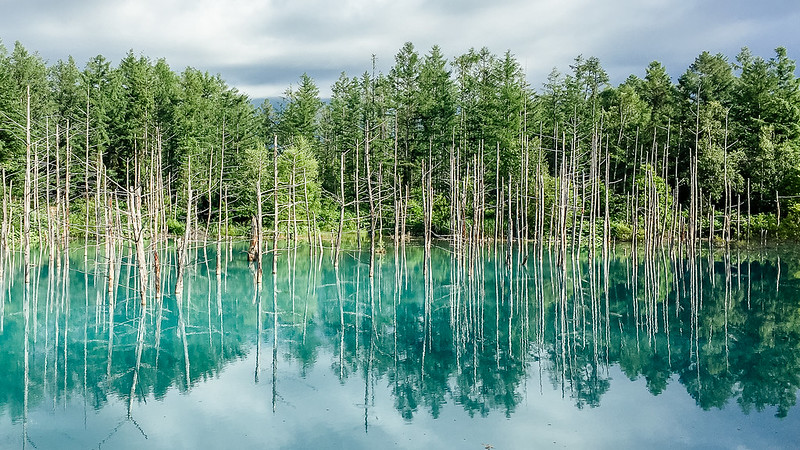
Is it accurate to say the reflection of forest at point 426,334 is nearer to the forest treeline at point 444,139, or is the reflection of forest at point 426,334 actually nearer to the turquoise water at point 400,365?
the turquoise water at point 400,365

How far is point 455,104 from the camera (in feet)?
157

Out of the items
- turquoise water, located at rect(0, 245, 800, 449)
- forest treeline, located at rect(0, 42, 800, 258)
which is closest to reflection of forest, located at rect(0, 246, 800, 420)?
turquoise water, located at rect(0, 245, 800, 449)

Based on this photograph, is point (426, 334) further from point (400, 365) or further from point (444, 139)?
point (444, 139)

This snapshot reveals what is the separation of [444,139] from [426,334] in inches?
1307

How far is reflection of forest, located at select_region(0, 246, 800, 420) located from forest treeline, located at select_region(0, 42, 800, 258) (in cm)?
1494

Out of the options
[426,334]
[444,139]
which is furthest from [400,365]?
[444,139]

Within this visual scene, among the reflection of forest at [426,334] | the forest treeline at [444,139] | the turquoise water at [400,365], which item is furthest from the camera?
the forest treeline at [444,139]

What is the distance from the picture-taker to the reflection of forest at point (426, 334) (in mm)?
12117

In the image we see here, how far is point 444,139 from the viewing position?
4800 cm

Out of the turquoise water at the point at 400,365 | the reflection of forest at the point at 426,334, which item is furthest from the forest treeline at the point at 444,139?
the turquoise water at the point at 400,365

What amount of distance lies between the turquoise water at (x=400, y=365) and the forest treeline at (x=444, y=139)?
1733 cm

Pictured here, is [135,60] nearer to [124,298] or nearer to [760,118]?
[124,298]

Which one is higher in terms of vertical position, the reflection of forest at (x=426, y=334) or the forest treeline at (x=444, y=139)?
the forest treeline at (x=444, y=139)

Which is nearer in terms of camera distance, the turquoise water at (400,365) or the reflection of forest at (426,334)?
the turquoise water at (400,365)
